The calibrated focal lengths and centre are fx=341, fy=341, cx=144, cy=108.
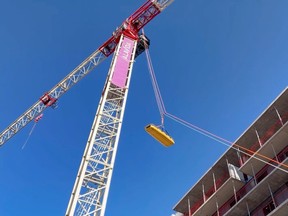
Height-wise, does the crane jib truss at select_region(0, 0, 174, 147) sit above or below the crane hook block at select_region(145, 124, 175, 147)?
above

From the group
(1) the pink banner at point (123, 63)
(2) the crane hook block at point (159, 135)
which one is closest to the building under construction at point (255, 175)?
(2) the crane hook block at point (159, 135)

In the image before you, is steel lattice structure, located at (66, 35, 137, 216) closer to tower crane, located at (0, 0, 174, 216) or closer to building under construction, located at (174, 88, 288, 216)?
tower crane, located at (0, 0, 174, 216)

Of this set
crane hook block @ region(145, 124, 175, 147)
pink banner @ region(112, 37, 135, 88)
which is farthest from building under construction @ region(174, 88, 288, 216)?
pink banner @ region(112, 37, 135, 88)

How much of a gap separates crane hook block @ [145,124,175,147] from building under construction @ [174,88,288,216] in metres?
7.56

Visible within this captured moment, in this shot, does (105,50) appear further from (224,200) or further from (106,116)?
(224,200)

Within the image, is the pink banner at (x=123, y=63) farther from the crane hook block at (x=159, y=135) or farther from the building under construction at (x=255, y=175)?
the building under construction at (x=255, y=175)

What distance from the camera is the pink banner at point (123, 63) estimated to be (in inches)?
1014

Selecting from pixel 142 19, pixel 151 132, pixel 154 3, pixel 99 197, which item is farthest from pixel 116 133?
pixel 154 3

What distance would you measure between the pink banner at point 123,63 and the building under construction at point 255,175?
1042 cm

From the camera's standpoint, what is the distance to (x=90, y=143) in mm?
21172

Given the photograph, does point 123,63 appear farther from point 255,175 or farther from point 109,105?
point 255,175

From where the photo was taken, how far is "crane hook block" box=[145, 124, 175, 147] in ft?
66.5

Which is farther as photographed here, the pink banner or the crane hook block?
the pink banner

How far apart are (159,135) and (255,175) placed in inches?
Result: 449
